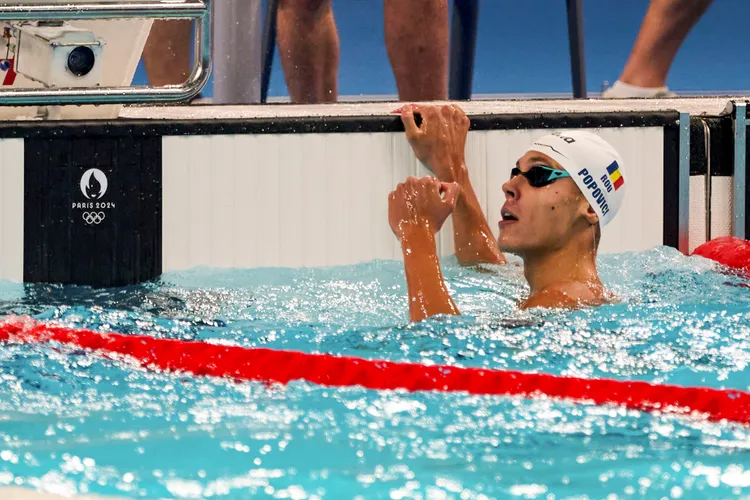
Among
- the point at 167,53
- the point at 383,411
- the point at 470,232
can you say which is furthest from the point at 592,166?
the point at 167,53

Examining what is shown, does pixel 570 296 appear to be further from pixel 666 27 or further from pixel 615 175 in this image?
pixel 666 27

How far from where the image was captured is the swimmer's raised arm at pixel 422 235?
2.17 metres

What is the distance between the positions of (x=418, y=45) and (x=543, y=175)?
3.54 feet

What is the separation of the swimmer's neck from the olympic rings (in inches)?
50.4

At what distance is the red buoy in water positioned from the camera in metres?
2.64

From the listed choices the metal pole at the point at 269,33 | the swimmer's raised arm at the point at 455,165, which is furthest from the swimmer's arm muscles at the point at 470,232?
the metal pole at the point at 269,33

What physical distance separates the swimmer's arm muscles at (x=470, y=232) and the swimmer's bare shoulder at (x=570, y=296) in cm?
51

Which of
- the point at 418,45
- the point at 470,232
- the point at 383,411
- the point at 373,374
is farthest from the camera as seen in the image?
the point at 418,45

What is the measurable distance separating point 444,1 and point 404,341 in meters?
1.63

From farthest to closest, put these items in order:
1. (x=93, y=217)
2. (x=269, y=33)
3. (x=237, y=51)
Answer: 1. (x=269, y=33)
2. (x=237, y=51)
3. (x=93, y=217)

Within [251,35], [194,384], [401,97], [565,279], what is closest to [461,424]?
[194,384]

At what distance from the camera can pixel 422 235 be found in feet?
7.47

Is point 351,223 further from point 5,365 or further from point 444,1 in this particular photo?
point 5,365

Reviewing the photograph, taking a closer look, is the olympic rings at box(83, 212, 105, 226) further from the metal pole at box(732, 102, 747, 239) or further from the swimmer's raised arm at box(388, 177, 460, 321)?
the metal pole at box(732, 102, 747, 239)
